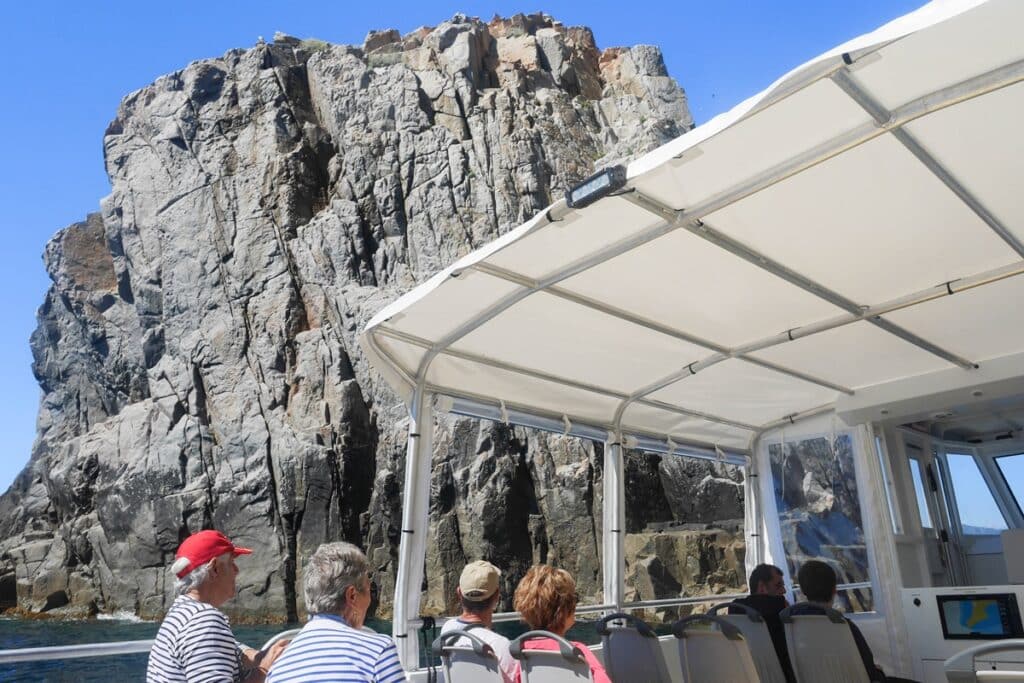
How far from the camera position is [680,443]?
835cm

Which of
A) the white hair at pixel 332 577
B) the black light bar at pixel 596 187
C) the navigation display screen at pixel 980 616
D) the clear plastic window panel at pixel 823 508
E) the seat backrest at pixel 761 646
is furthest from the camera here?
the clear plastic window panel at pixel 823 508

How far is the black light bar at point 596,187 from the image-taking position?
3605mm

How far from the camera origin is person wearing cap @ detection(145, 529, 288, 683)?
2.60 meters

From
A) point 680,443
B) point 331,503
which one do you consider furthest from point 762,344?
point 331,503

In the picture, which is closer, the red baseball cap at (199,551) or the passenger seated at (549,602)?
the red baseball cap at (199,551)

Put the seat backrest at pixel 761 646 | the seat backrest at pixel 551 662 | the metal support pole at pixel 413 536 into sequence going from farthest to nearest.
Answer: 1. the metal support pole at pixel 413 536
2. the seat backrest at pixel 761 646
3. the seat backrest at pixel 551 662

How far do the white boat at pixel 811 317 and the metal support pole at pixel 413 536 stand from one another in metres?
0.02

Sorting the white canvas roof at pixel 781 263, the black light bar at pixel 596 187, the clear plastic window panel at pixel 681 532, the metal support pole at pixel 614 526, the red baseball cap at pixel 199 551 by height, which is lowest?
the red baseball cap at pixel 199 551

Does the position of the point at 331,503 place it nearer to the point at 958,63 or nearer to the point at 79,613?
the point at 79,613

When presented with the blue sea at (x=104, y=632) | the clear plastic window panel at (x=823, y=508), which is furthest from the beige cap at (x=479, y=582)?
the blue sea at (x=104, y=632)

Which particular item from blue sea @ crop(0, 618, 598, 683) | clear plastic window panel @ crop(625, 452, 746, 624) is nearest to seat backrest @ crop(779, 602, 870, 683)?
clear plastic window panel @ crop(625, 452, 746, 624)

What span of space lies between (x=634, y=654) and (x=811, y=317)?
2.99 meters

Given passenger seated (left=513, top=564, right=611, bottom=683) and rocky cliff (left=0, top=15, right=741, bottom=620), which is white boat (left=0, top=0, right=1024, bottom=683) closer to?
passenger seated (left=513, top=564, right=611, bottom=683)

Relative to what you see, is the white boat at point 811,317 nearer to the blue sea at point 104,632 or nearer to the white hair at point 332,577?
the white hair at point 332,577
